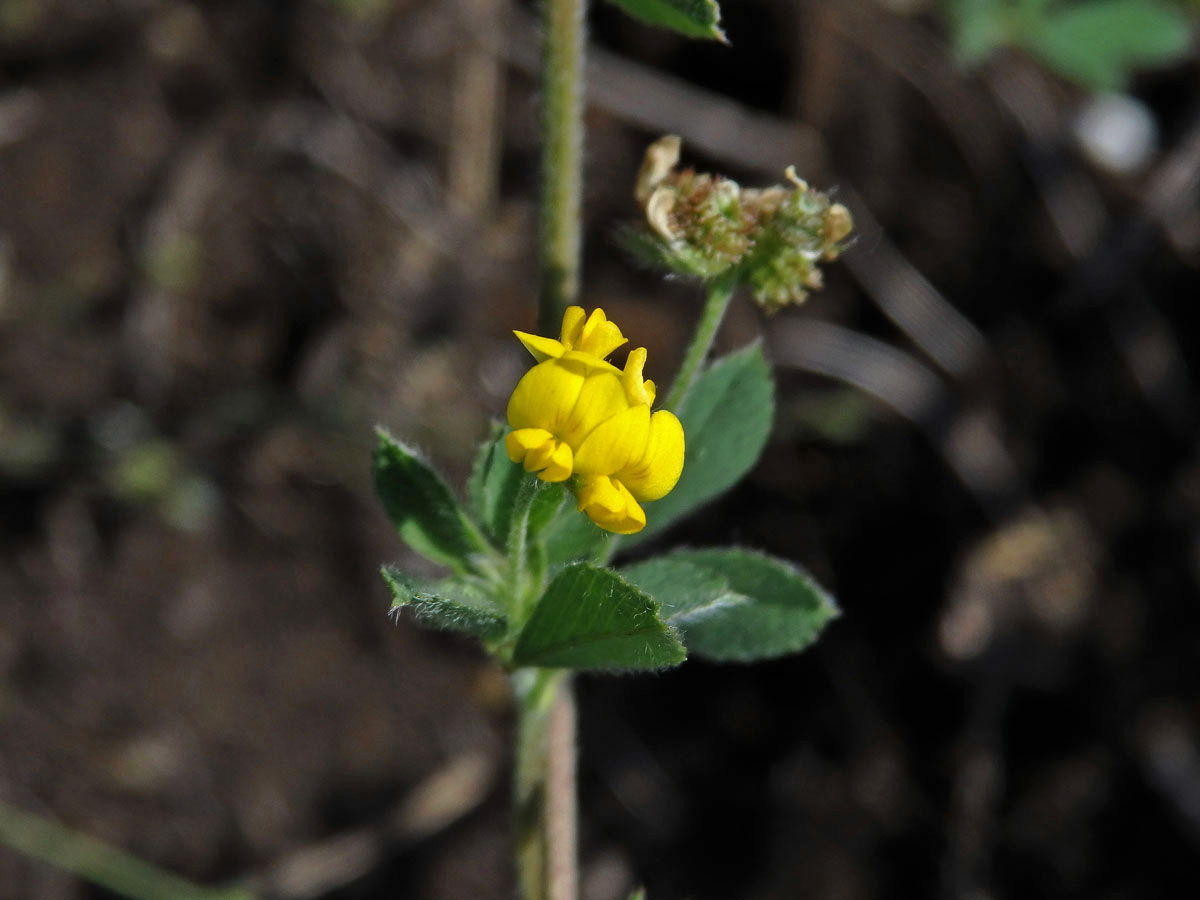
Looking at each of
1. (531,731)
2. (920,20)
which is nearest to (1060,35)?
(920,20)

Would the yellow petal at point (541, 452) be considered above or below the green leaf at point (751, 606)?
above

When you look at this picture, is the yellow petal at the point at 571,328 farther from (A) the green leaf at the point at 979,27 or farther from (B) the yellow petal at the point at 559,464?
(A) the green leaf at the point at 979,27

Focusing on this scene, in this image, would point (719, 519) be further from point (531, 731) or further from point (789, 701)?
point (531, 731)

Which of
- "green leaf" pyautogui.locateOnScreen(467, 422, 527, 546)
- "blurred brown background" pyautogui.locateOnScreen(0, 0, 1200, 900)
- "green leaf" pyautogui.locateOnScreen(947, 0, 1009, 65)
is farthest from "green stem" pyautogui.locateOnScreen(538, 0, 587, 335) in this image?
"green leaf" pyautogui.locateOnScreen(947, 0, 1009, 65)

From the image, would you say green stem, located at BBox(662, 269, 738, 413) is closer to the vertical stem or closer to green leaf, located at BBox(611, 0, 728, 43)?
the vertical stem

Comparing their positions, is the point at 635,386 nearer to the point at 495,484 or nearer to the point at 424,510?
→ the point at 495,484

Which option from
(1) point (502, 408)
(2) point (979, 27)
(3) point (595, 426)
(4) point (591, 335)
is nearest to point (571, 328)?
(4) point (591, 335)

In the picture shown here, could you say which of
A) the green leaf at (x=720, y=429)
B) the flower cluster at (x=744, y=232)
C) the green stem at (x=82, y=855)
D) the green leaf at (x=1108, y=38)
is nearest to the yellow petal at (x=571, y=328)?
the flower cluster at (x=744, y=232)
